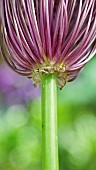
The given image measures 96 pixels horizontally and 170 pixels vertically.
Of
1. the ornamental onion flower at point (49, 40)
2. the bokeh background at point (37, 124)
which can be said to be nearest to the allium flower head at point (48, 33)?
the ornamental onion flower at point (49, 40)

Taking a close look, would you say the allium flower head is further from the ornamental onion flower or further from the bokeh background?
the bokeh background

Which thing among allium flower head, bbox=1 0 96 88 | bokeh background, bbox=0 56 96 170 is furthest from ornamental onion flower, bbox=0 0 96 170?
bokeh background, bbox=0 56 96 170

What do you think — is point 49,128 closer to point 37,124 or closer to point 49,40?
point 49,40

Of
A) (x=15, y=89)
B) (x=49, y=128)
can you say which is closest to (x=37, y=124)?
(x=15, y=89)

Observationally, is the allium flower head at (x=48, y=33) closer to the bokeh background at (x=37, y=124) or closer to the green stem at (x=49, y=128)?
the green stem at (x=49, y=128)

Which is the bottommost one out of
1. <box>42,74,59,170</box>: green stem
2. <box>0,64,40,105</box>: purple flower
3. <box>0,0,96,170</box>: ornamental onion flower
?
<box>0,64,40,105</box>: purple flower

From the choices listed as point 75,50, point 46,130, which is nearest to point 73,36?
point 75,50
